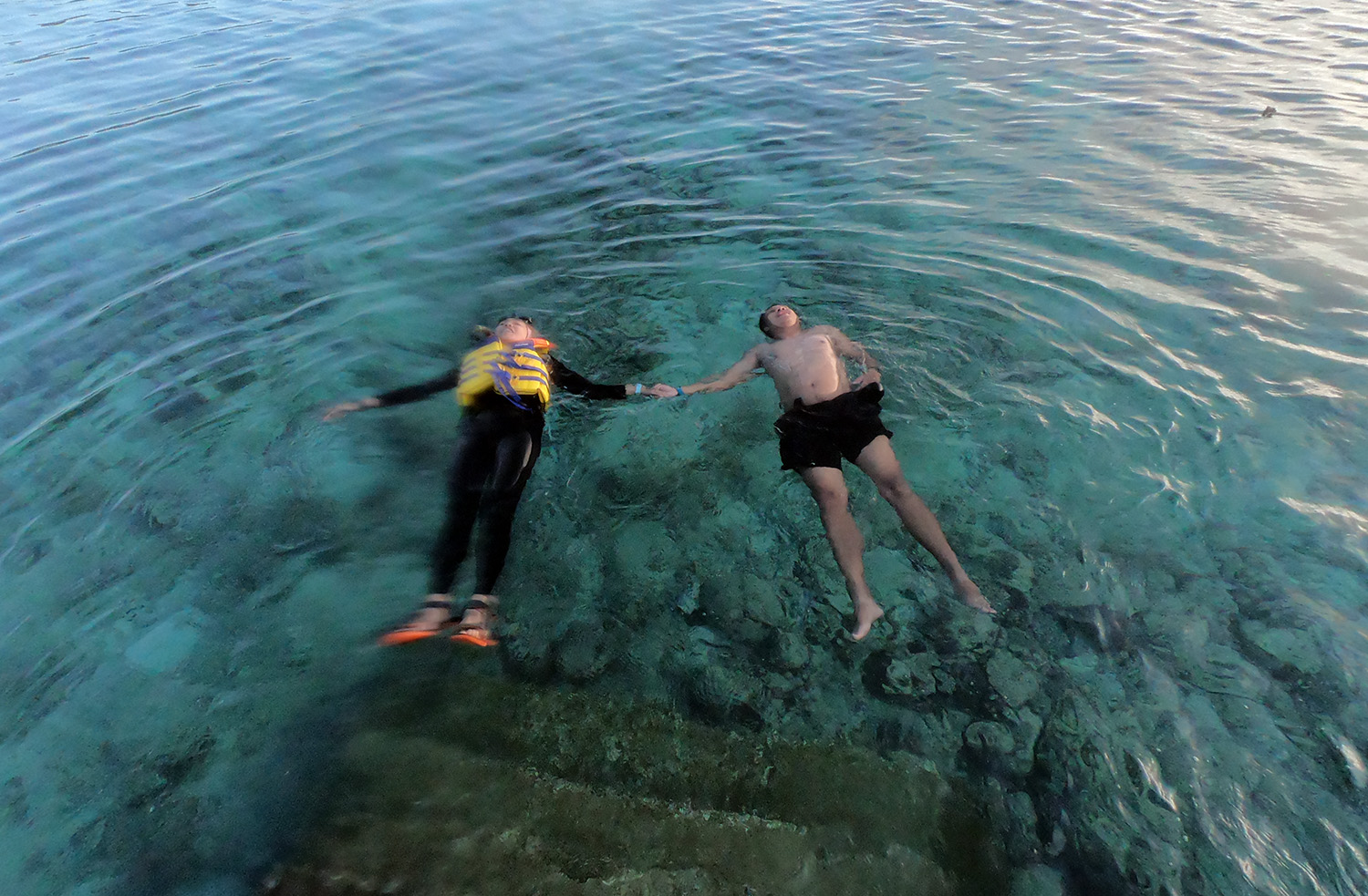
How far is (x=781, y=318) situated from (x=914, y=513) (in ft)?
8.53

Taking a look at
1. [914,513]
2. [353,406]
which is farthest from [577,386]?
[914,513]

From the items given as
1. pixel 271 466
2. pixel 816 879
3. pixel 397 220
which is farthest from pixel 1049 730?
pixel 397 220

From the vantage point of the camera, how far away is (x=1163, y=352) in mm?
6609

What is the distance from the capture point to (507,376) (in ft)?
19.4

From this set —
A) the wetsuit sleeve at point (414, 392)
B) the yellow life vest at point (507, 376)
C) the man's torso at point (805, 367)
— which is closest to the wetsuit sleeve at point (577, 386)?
the yellow life vest at point (507, 376)

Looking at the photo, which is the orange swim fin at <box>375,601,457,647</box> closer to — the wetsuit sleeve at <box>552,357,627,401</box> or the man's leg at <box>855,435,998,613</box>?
the wetsuit sleeve at <box>552,357,627,401</box>

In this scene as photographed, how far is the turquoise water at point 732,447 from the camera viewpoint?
404 cm

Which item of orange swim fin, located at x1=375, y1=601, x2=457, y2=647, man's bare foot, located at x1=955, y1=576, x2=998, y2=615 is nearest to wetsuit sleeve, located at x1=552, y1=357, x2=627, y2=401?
orange swim fin, located at x1=375, y1=601, x2=457, y2=647

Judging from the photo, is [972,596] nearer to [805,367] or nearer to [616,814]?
[805,367]

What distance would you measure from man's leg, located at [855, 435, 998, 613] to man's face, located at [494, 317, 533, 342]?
3398 mm

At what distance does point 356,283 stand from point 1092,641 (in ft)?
29.9

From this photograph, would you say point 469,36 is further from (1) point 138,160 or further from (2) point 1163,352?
(2) point 1163,352

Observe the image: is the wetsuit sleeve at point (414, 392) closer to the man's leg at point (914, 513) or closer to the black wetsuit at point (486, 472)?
the black wetsuit at point (486, 472)

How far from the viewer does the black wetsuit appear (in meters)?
5.15
